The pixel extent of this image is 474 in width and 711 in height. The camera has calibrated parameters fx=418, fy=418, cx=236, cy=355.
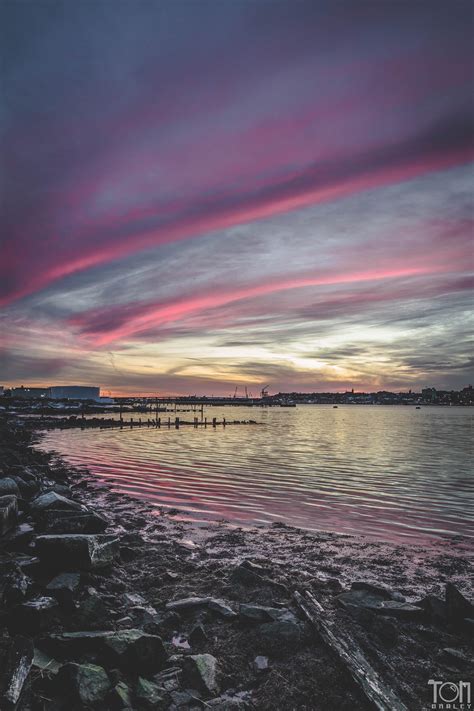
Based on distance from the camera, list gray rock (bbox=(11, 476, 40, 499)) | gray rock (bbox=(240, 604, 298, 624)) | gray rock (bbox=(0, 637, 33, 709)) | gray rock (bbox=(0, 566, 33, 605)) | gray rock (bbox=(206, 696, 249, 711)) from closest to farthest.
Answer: gray rock (bbox=(0, 637, 33, 709)), gray rock (bbox=(206, 696, 249, 711)), gray rock (bbox=(0, 566, 33, 605)), gray rock (bbox=(240, 604, 298, 624)), gray rock (bbox=(11, 476, 40, 499))

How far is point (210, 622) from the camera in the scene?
→ 260 inches

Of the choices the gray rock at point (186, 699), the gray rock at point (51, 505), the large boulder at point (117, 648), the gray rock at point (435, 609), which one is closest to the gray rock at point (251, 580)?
the gray rock at point (435, 609)

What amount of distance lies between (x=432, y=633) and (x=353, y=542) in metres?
5.73

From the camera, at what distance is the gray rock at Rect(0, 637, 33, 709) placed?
4.03 meters

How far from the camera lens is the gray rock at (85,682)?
14.1 feet

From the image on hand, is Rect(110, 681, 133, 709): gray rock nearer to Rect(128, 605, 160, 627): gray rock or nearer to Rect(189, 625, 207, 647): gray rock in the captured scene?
Rect(189, 625, 207, 647): gray rock

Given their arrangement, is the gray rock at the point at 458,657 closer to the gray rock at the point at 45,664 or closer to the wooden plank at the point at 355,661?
the wooden plank at the point at 355,661

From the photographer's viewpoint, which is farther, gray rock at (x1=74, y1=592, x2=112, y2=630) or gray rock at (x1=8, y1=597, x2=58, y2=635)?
gray rock at (x1=74, y1=592, x2=112, y2=630)

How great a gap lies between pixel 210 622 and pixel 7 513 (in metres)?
6.59

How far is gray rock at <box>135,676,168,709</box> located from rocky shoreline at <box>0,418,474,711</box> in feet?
0.05

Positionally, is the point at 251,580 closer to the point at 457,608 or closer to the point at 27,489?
the point at 457,608

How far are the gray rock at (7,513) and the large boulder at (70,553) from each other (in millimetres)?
2588

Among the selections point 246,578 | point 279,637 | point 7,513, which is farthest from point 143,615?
point 7,513

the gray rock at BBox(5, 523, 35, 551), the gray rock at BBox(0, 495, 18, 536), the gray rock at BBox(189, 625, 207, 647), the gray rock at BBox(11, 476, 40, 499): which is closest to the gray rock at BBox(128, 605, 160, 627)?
the gray rock at BBox(189, 625, 207, 647)
